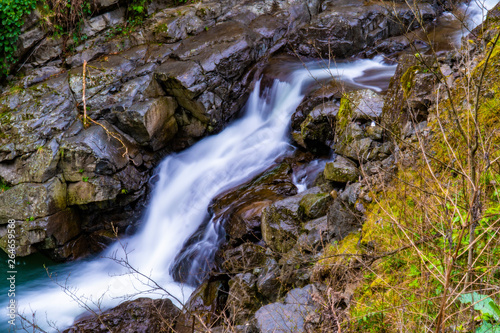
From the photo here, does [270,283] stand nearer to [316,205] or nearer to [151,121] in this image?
[316,205]

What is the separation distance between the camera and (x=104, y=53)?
906cm

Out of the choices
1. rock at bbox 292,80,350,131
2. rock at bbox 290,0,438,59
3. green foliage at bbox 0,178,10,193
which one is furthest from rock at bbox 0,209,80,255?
rock at bbox 290,0,438,59

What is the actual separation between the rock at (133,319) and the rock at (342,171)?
9.96 feet

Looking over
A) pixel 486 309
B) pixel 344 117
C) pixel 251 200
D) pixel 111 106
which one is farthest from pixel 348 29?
pixel 486 309

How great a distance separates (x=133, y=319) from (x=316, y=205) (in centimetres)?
313

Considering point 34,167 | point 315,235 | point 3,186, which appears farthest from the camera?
point 3,186

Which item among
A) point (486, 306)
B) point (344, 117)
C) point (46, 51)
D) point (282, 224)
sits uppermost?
point (46, 51)

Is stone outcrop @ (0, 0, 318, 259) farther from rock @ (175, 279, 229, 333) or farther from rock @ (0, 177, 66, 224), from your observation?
rock @ (175, 279, 229, 333)

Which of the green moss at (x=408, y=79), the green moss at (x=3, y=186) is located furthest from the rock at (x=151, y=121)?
the green moss at (x=408, y=79)

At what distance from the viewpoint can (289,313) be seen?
3482 millimetres

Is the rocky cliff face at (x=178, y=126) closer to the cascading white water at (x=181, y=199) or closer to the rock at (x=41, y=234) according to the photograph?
the rock at (x=41, y=234)

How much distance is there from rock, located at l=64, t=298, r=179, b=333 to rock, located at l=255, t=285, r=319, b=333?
7.02 ft

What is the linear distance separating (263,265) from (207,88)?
14.7ft

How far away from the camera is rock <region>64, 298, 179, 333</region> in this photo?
519 centimetres
